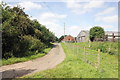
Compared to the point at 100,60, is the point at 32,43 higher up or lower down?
higher up

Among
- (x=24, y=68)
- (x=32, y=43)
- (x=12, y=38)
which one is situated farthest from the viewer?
(x=32, y=43)

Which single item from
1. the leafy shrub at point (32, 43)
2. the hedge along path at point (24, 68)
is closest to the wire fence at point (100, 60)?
the hedge along path at point (24, 68)

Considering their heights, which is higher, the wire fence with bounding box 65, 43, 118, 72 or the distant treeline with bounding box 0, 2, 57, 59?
the distant treeline with bounding box 0, 2, 57, 59

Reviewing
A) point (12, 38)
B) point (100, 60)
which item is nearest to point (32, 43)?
point (12, 38)

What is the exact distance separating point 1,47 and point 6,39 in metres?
0.82

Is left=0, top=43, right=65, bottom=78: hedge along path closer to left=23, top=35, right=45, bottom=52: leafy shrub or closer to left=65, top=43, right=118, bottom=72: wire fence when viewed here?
left=65, top=43, right=118, bottom=72: wire fence

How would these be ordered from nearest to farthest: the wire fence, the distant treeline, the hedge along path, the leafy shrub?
the hedge along path → the wire fence → the distant treeline → the leafy shrub

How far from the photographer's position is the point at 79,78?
520 cm

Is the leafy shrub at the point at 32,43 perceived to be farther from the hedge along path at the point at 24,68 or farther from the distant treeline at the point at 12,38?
the hedge along path at the point at 24,68

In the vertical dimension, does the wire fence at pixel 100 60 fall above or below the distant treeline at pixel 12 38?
below

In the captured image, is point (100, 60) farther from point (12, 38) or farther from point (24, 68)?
point (12, 38)

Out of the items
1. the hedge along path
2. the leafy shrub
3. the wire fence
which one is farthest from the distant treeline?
the wire fence

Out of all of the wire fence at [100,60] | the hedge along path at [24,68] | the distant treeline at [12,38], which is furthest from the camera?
the distant treeline at [12,38]

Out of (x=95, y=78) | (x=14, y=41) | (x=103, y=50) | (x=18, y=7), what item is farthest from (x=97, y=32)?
(x=95, y=78)
